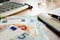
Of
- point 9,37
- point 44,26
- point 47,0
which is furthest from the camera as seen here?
point 47,0

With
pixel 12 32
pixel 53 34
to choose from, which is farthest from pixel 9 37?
pixel 53 34

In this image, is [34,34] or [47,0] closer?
[34,34]

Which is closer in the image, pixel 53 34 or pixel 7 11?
pixel 53 34

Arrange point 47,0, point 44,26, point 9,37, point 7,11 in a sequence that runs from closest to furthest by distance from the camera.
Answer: point 9,37 → point 44,26 → point 7,11 → point 47,0

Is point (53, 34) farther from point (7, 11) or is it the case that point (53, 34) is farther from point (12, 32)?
point (7, 11)

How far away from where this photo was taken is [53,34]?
0.62 m

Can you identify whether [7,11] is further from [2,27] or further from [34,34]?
[34,34]

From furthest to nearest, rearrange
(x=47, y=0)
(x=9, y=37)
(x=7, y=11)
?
(x=47, y=0) → (x=7, y=11) → (x=9, y=37)

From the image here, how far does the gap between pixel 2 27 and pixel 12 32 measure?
0.27 feet

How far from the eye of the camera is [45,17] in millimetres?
776

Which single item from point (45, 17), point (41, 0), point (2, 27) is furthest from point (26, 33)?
point (41, 0)

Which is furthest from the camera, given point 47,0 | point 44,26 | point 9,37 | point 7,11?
point 47,0

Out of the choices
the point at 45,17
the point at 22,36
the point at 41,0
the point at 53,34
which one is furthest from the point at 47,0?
the point at 22,36

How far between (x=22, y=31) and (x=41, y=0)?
76 centimetres
